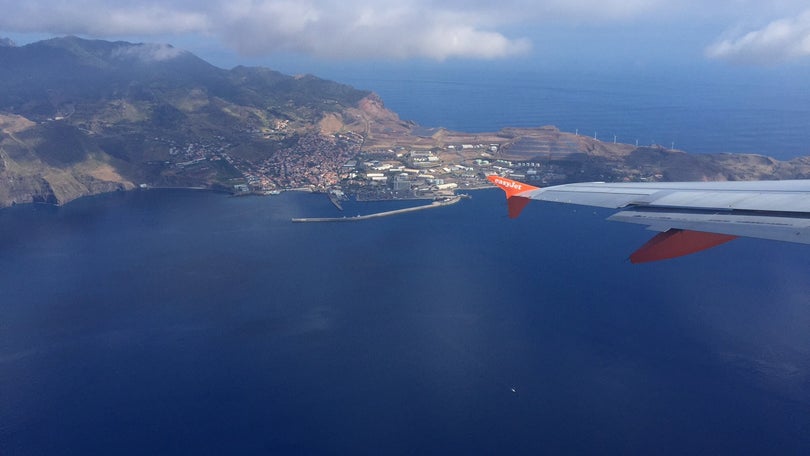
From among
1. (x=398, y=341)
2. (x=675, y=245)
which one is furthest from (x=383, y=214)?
(x=675, y=245)

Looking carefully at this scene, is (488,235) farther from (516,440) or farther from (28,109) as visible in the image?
(28,109)

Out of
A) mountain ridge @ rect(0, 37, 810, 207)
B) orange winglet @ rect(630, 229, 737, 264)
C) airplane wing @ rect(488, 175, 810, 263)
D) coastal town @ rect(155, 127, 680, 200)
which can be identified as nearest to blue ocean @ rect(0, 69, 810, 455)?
airplane wing @ rect(488, 175, 810, 263)

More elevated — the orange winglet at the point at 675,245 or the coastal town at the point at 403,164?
the coastal town at the point at 403,164

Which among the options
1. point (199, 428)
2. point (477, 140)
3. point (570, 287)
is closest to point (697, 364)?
point (570, 287)

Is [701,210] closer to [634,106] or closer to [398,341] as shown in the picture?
[398,341]

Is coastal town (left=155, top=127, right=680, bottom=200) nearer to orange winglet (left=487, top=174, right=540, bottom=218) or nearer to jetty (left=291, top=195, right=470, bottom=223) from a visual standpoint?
jetty (left=291, top=195, right=470, bottom=223)

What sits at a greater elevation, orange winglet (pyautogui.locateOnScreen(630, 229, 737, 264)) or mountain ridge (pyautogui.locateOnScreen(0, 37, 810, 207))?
mountain ridge (pyautogui.locateOnScreen(0, 37, 810, 207))

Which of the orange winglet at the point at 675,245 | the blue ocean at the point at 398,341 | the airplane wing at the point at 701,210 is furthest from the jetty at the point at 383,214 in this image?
the orange winglet at the point at 675,245

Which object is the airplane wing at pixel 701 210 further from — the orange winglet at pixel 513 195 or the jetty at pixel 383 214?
the jetty at pixel 383 214
